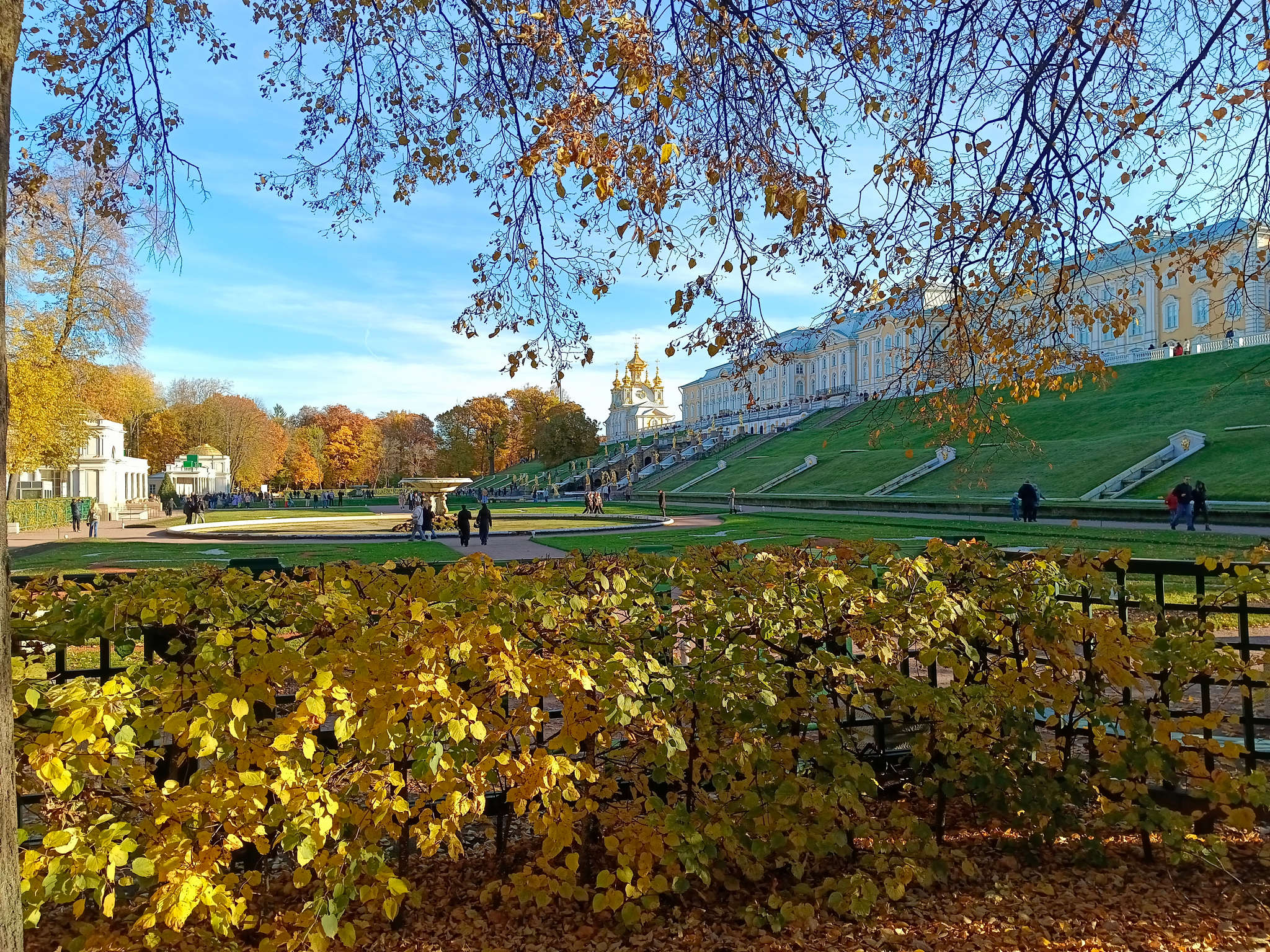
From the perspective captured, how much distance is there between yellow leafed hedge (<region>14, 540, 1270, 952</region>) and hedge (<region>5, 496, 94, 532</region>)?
39106 mm

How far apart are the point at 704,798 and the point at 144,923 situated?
2095 mm

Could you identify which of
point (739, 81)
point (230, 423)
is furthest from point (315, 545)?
point (230, 423)

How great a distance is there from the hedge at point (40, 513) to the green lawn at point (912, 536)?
2667 cm

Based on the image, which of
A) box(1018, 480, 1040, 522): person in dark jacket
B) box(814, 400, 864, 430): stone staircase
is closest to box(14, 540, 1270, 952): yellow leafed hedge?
box(1018, 480, 1040, 522): person in dark jacket

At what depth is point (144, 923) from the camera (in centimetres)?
275

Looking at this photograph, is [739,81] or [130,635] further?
[739,81]

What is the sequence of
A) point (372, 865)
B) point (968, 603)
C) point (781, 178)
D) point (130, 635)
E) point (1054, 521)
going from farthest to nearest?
point (1054, 521)
point (781, 178)
point (968, 603)
point (130, 635)
point (372, 865)

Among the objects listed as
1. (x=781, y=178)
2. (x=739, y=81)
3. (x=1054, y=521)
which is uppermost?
(x=739, y=81)

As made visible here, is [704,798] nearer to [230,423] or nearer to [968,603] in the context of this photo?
[968,603]

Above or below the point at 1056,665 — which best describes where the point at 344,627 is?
above

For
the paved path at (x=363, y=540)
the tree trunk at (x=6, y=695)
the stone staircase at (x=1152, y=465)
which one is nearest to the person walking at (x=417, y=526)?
the paved path at (x=363, y=540)

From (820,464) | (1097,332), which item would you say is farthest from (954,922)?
(1097,332)

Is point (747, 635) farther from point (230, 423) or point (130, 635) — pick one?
point (230, 423)

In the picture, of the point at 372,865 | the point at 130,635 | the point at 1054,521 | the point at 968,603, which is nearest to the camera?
the point at 372,865
